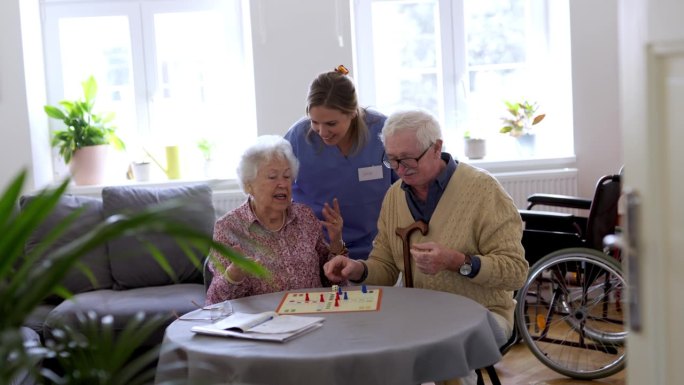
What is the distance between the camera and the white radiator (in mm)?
5199

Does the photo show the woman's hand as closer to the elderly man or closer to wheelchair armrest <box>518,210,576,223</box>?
the elderly man

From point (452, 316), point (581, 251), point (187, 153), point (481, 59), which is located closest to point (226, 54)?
point (187, 153)

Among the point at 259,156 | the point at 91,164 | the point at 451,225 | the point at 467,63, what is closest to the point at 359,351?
the point at 451,225

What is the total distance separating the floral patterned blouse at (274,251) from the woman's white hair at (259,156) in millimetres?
105

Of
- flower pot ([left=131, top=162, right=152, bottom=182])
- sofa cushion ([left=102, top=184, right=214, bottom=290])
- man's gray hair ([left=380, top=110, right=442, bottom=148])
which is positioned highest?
man's gray hair ([left=380, top=110, right=442, bottom=148])

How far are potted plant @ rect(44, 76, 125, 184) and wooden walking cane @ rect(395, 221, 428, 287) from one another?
9.18 ft

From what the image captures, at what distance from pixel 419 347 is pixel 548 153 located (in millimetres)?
3526

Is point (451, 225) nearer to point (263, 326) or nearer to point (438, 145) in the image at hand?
point (438, 145)

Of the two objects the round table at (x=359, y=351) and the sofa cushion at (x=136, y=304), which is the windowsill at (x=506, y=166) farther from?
the round table at (x=359, y=351)

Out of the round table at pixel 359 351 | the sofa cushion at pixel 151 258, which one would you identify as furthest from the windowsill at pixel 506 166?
the round table at pixel 359 351

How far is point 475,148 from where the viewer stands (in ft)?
17.5

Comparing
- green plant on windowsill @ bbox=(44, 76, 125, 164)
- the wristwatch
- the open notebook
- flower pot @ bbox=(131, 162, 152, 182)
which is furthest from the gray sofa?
the wristwatch

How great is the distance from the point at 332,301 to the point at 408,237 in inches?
14.0

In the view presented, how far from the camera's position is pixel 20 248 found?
1.14m
